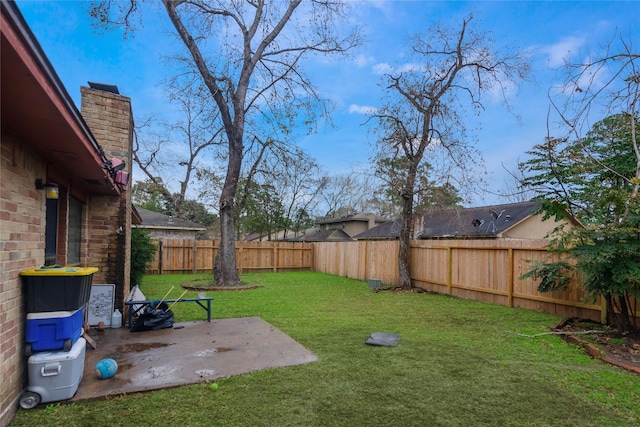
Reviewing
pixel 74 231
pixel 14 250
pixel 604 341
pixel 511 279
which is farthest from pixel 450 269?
pixel 14 250

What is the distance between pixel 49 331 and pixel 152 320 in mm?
2705

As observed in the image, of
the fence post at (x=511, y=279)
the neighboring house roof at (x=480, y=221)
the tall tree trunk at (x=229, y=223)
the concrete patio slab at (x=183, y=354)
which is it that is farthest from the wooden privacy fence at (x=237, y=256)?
the fence post at (x=511, y=279)

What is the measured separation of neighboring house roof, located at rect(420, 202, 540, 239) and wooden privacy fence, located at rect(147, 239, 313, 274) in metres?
7.25

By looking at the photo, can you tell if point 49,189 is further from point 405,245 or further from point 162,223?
point 162,223

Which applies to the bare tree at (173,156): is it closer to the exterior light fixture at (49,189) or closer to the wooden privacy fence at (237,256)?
the wooden privacy fence at (237,256)

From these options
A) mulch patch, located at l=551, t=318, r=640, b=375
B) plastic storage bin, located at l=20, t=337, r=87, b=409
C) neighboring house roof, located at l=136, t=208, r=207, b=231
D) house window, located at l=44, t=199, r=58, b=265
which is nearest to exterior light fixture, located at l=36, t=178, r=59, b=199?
house window, located at l=44, t=199, r=58, b=265

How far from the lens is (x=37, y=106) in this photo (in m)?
2.24

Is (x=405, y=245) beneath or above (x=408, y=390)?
above

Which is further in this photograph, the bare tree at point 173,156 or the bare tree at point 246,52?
the bare tree at point 173,156

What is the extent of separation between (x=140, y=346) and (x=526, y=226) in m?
19.1

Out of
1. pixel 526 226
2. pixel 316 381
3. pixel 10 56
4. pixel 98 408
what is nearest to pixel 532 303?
pixel 316 381

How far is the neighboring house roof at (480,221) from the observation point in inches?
690

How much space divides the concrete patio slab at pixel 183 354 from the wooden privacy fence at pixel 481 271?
4.98 metres

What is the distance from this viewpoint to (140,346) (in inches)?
186
